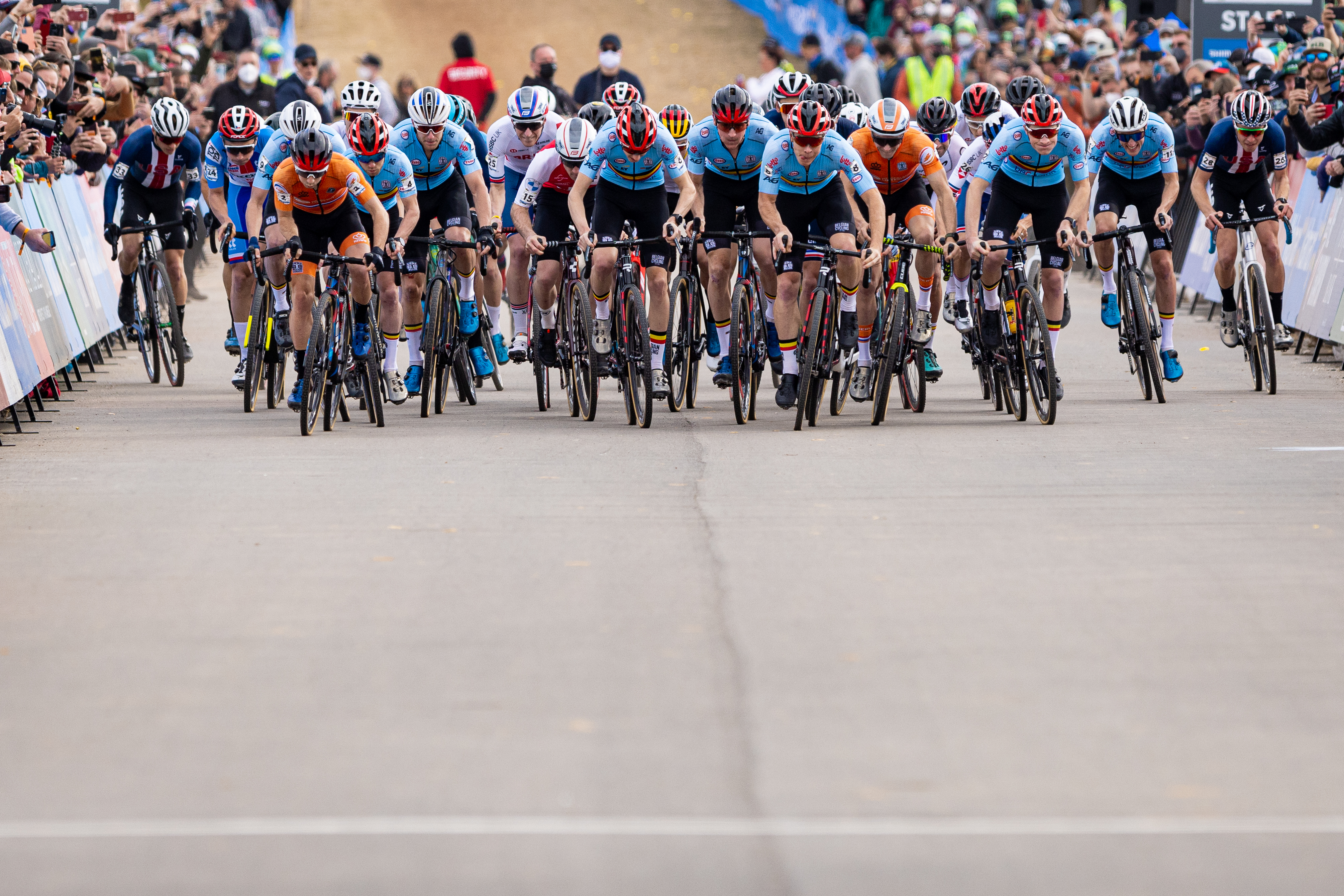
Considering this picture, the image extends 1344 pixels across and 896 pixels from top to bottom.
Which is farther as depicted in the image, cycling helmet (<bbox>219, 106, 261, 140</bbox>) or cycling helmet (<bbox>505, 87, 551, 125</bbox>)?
cycling helmet (<bbox>505, 87, 551, 125</bbox>)

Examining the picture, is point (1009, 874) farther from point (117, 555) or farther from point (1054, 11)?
point (1054, 11)

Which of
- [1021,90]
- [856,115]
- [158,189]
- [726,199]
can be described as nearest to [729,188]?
[726,199]

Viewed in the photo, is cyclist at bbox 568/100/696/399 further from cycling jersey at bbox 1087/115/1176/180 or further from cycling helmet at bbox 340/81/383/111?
cycling jersey at bbox 1087/115/1176/180

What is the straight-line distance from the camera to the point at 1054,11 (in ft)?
112

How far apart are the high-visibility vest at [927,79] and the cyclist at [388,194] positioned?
16.6 m

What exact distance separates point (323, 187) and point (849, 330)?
3227 millimetres

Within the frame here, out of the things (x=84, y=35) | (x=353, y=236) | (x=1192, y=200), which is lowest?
(x=1192, y=200)

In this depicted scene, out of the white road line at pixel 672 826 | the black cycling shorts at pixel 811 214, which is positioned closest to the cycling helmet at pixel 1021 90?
the black cycling shorts at pixel 811 214

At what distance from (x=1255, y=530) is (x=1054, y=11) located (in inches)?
1037

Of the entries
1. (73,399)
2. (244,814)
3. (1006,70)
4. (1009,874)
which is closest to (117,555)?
(244,814)

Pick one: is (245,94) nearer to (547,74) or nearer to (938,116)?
(547,74)

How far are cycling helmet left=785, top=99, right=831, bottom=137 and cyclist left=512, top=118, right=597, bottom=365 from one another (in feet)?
4.66

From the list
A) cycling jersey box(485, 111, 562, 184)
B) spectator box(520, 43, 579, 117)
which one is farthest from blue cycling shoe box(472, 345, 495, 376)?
spectator box(520, 43, 579, 117)

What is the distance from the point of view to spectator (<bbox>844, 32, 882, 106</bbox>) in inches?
1134
